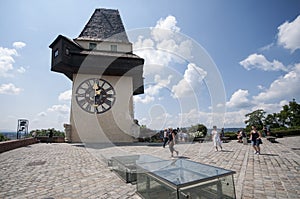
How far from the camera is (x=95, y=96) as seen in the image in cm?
1830

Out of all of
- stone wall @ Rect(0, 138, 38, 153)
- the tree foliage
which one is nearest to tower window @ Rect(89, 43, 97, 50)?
stone wall @ Rect(0, 138, 38, 153)

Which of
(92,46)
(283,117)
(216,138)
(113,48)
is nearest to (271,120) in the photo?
(283,117)

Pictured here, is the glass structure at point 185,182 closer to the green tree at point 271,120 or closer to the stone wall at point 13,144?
the stone wall at point 13,144

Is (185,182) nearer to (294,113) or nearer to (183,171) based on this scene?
(183,171)

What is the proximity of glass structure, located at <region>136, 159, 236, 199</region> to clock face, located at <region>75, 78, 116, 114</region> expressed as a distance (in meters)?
15.3

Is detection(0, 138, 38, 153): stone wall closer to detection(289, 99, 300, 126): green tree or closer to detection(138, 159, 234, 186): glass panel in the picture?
detection(138, 159, 234, 186): glass panel

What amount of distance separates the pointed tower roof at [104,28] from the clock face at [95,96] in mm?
5421

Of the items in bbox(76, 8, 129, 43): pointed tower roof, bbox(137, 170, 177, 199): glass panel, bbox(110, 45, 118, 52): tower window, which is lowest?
bbox(137, 170, 177, 199): glass panel

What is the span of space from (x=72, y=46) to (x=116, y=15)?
9.53 m

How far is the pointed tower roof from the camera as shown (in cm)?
2058

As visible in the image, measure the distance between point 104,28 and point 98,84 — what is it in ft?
25.5

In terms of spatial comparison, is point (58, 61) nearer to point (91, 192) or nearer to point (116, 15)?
point (116, 15)

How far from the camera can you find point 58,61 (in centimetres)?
1603

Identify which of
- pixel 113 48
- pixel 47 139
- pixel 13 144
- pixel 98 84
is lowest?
pixel 47 139
